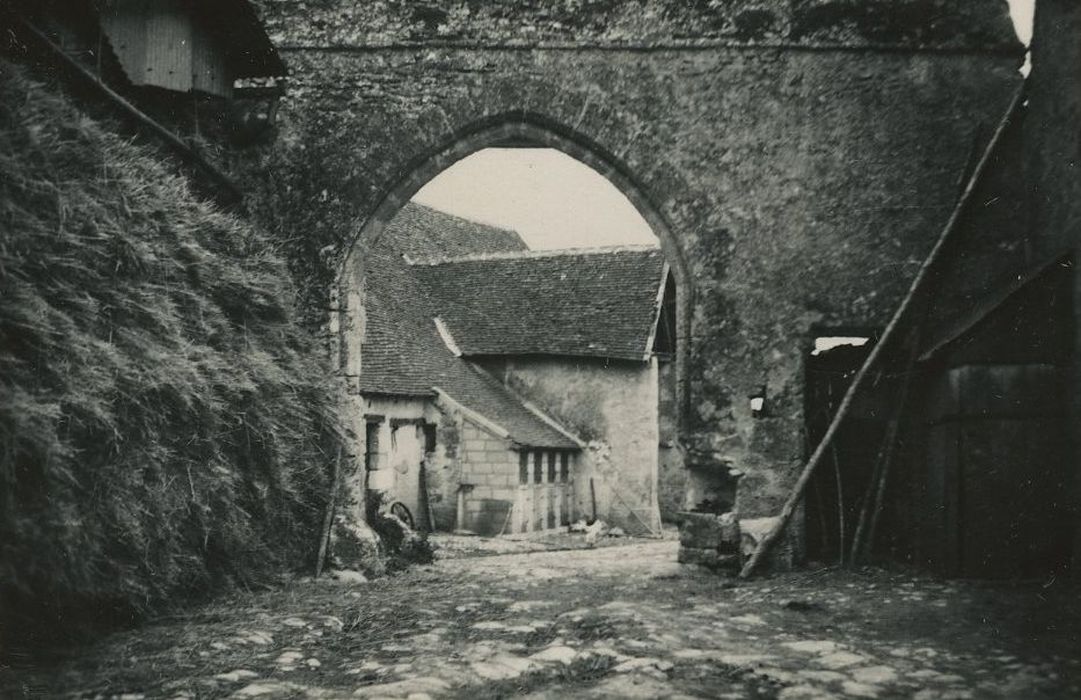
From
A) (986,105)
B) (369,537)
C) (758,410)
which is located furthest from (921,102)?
(369,537)

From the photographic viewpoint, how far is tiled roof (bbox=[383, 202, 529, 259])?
23.1 meters

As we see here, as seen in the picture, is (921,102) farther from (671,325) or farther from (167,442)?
(671,325)

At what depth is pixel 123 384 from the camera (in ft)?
16.1

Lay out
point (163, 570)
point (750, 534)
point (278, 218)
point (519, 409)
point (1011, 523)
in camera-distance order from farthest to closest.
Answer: point (519, 409) → point (278, 218) → point (750, 534) → point (1011, 523) → point (163, 570)

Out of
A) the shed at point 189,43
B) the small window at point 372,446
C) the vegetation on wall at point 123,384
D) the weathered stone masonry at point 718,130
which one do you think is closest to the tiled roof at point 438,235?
the small window at point 372,446

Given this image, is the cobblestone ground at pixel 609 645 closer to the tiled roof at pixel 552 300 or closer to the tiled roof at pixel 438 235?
the tiled roof at pixel 552 300

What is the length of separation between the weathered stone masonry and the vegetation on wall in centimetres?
179

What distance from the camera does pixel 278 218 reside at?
26.8ft

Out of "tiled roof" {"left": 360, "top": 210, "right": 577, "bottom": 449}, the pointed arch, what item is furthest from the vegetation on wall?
"tiled roof" {"left": 360, "top": 210, "right": 577, "bottom": 449}

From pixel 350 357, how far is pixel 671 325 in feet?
51.9

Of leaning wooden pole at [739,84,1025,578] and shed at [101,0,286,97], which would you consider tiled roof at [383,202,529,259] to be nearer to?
shed at [101,0,286,97]

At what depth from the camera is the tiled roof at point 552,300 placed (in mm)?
21422

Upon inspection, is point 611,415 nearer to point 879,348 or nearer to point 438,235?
point 438,235

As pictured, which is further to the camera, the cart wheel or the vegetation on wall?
the cart wheel
